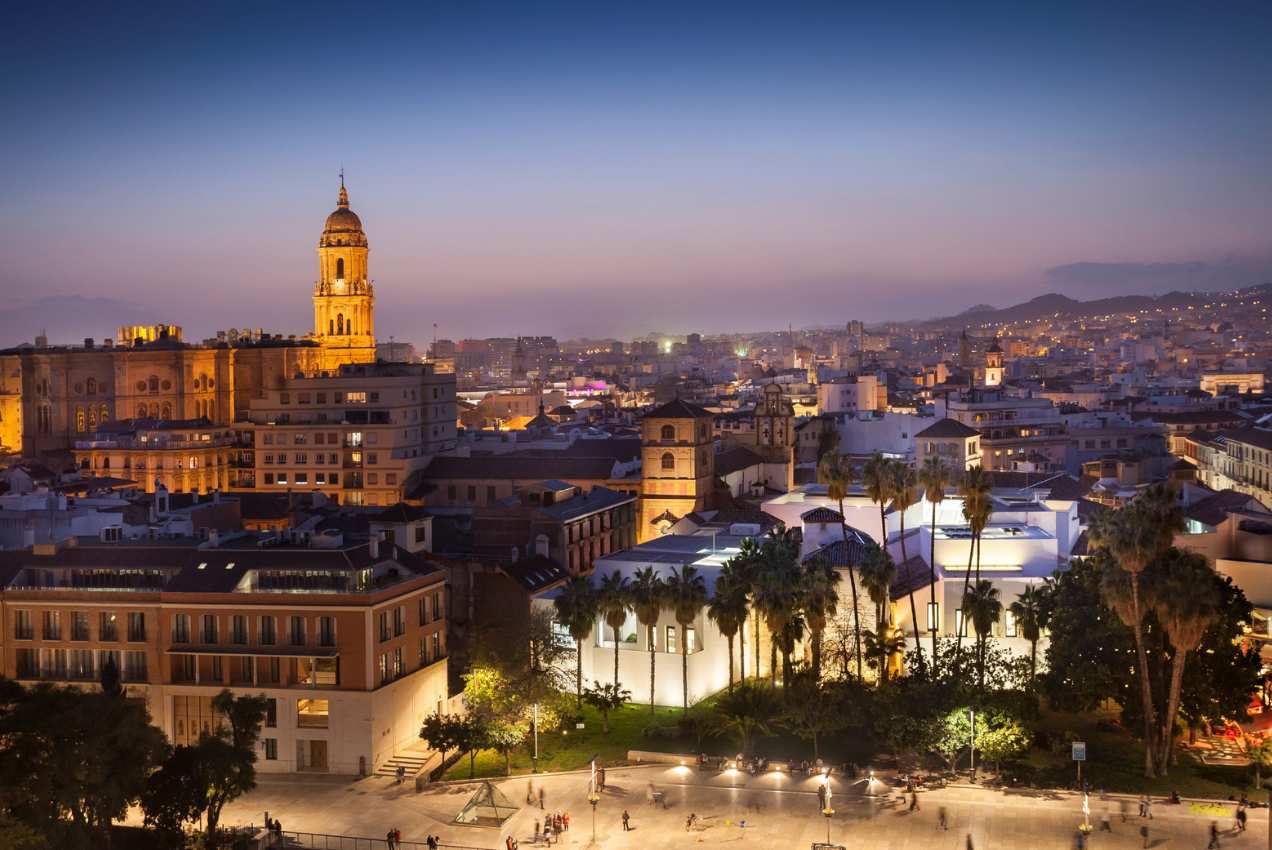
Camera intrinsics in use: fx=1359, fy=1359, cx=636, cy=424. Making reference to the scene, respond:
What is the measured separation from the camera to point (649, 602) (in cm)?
5975

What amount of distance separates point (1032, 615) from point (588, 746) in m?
19.7

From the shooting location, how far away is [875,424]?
133 meters

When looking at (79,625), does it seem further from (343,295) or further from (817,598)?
(343,295)

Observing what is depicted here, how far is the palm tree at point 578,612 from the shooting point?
6038 centimetres

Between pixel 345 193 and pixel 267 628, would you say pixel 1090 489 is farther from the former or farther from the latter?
pixel 345 193

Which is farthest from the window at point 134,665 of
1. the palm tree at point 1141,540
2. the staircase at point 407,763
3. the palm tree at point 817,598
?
the palm tree at point 1141,540

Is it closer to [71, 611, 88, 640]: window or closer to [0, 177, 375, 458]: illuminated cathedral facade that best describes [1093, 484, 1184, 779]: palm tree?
[71, 611, 88, 640]: window

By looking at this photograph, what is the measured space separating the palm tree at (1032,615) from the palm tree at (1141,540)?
6.87 metres

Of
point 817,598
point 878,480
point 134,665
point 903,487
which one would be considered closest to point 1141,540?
point 817,598

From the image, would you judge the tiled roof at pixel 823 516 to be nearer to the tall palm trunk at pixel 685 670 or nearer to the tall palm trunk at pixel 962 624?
the tall palm trunk at pixel 962 624

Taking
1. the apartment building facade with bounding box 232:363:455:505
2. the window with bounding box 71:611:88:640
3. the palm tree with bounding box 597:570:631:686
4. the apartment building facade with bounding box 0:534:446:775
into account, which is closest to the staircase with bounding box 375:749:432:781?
the apartment building facade with bounding box 0:534:446:775

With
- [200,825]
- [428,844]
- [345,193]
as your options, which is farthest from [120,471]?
[428,844]

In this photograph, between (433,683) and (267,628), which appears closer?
(267,628)

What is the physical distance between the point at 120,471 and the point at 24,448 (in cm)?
2563
